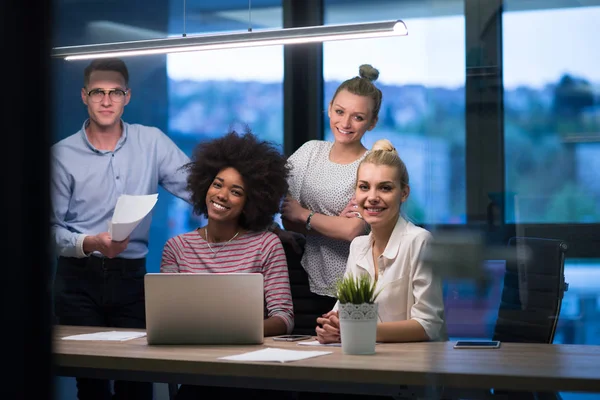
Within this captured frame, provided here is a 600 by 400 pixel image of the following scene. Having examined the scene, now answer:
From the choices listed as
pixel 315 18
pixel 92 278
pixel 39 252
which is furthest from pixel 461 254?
pixel 315 18

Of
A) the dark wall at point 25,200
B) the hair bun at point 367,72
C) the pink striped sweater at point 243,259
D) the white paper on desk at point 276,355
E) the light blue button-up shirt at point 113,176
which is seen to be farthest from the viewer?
the light blue button-up shirt at point 113,176

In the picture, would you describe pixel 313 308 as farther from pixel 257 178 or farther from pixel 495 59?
pixel 495 59

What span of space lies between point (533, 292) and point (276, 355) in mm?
772

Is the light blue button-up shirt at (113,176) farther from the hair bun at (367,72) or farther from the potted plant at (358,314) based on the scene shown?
the potted plant at (358,314)

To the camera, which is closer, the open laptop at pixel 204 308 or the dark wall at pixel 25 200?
the dark wall at pixel 25 200

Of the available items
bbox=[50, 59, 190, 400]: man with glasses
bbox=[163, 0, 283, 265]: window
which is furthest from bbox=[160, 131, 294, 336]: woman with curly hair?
bbox=[163, 0, 283, 265]: window

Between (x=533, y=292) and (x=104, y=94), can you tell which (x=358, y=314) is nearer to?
(x=533, y=292)

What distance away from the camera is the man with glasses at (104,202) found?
3004 millimetres

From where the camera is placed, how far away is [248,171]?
290cm

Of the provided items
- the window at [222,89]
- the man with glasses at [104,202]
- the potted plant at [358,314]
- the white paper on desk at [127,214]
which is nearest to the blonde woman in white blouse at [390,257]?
the potted plant at [358,314]

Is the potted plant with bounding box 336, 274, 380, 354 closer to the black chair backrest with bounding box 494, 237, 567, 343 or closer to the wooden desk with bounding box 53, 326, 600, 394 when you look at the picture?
the wooden desk with bounding box 53, 326, 600, 394

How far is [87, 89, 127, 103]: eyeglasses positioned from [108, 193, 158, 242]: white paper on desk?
0.74 metres

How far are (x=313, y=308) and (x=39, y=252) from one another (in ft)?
8.86

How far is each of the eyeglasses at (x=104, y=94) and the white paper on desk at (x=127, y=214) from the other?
738 millimetres
